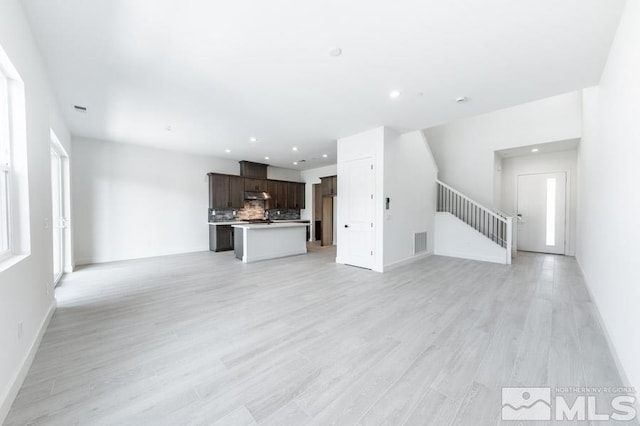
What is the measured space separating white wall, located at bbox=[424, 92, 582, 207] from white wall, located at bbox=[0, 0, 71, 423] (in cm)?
848

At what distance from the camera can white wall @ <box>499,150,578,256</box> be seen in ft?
20.6

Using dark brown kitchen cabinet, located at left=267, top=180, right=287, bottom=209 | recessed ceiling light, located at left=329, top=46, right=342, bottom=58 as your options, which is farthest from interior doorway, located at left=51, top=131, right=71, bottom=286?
recessed ceiling light, located at left=329, top=46, right=342, bottom=58

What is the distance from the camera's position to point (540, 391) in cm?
168

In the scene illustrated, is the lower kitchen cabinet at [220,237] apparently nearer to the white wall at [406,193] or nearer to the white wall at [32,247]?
the white wall at [32,247]

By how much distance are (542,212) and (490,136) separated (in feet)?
8.32

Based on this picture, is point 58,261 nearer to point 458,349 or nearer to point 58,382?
point 58,382

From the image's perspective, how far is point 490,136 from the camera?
6.75m

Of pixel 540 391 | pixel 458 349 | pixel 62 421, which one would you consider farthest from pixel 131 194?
pixel 540 391

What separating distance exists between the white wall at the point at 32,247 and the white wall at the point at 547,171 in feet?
31.1

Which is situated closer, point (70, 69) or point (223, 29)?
point (223, 29)

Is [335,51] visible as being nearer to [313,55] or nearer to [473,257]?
[313,55]

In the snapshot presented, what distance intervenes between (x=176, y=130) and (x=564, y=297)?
7159 mm

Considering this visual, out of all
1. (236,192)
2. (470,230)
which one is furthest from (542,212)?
(236,192)

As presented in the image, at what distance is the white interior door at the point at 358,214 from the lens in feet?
16.7
